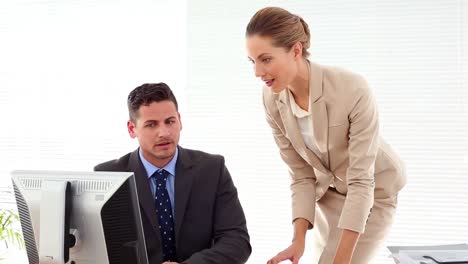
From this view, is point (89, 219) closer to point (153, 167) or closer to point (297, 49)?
point (153, 167)

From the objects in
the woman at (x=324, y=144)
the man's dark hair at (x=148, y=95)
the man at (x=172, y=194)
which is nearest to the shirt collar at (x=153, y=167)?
the man at (x=172, y=194)

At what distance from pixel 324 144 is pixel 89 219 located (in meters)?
0.92

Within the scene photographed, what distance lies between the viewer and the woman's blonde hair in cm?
199

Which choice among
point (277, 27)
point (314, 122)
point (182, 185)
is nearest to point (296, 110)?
point (314, 122)

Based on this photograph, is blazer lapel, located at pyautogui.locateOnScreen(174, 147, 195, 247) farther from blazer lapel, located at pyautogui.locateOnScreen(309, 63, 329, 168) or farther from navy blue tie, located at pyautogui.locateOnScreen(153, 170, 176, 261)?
blazer lapel, located at pyautogui.locateOnScreen(309, 63, 329, 168)

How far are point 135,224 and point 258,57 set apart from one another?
27.3 inches

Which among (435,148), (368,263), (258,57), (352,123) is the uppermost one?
(258,57)

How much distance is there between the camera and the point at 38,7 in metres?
4.51

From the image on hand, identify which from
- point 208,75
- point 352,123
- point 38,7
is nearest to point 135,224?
point 352,123

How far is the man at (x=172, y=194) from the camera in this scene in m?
2.14

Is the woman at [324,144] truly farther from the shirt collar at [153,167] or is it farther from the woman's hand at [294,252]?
the shirt collar at [153,167]

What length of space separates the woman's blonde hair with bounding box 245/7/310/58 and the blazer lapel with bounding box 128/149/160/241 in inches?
24.3

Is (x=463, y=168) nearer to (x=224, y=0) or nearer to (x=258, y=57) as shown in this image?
(x=224, y=0)

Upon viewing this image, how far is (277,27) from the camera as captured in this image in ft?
6.55
